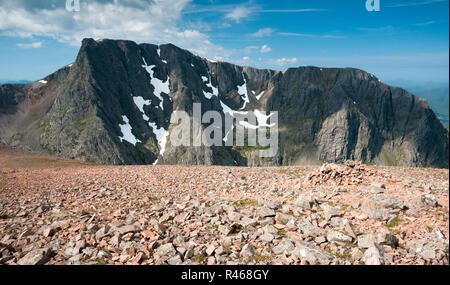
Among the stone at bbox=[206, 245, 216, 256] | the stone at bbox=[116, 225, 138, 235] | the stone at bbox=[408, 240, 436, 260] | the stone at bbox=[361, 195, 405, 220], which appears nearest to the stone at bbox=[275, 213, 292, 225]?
the stone at bbox=[361, 195, 405, 220]

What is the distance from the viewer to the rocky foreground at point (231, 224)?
8359mm

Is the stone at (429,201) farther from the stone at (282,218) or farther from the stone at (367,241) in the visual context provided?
the stone at (282,218)

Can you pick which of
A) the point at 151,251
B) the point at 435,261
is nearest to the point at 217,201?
the point at 151,251

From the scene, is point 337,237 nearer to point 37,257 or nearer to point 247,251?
point 247,251

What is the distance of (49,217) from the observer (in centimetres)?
1219

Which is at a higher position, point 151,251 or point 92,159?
point 151,251

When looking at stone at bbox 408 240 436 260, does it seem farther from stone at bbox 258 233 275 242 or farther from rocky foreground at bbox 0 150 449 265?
stone at bbox 258 233 275 242

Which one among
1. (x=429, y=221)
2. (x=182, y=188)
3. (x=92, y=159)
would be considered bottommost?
(x=92, y=159)

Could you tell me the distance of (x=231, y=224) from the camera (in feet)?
34.8

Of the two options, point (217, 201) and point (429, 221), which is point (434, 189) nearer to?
point (429, 221)

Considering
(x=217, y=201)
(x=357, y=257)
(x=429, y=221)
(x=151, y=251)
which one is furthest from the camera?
(x=217, y=201)
